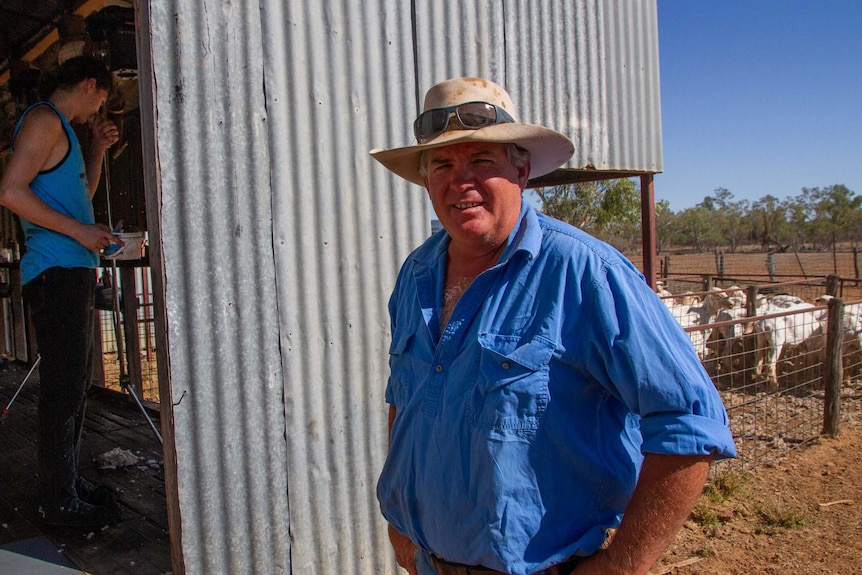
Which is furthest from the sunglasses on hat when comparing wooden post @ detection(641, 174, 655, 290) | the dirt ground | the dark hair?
the dirt ground

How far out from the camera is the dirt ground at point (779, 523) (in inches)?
191

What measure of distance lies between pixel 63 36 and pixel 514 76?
3.56m

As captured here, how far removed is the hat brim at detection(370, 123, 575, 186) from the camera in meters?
1.83

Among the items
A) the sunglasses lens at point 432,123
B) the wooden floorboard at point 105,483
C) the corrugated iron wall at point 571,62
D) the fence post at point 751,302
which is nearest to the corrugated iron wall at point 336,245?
the corrugated iron wall at point 571,62

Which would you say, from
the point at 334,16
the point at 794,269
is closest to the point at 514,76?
the point at 334,16

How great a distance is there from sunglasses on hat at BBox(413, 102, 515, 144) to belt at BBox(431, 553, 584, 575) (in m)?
1.18

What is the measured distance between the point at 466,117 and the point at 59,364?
8.18 ft

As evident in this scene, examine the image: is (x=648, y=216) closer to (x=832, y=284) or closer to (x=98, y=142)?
(x=98, y=142)

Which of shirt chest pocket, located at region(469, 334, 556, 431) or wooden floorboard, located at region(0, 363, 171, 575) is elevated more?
shirt chest pocket, located at region(469, 334, 556, 431)

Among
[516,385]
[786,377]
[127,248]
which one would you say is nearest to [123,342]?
[127,248]

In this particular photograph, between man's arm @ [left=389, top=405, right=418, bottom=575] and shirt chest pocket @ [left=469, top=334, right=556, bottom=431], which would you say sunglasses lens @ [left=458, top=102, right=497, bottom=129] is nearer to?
shirt chest pocket @ [left=469, top=334, right=556, bottom=431]

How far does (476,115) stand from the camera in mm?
1889

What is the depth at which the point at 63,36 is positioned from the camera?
515 cm

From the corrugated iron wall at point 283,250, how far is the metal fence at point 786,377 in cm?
311
